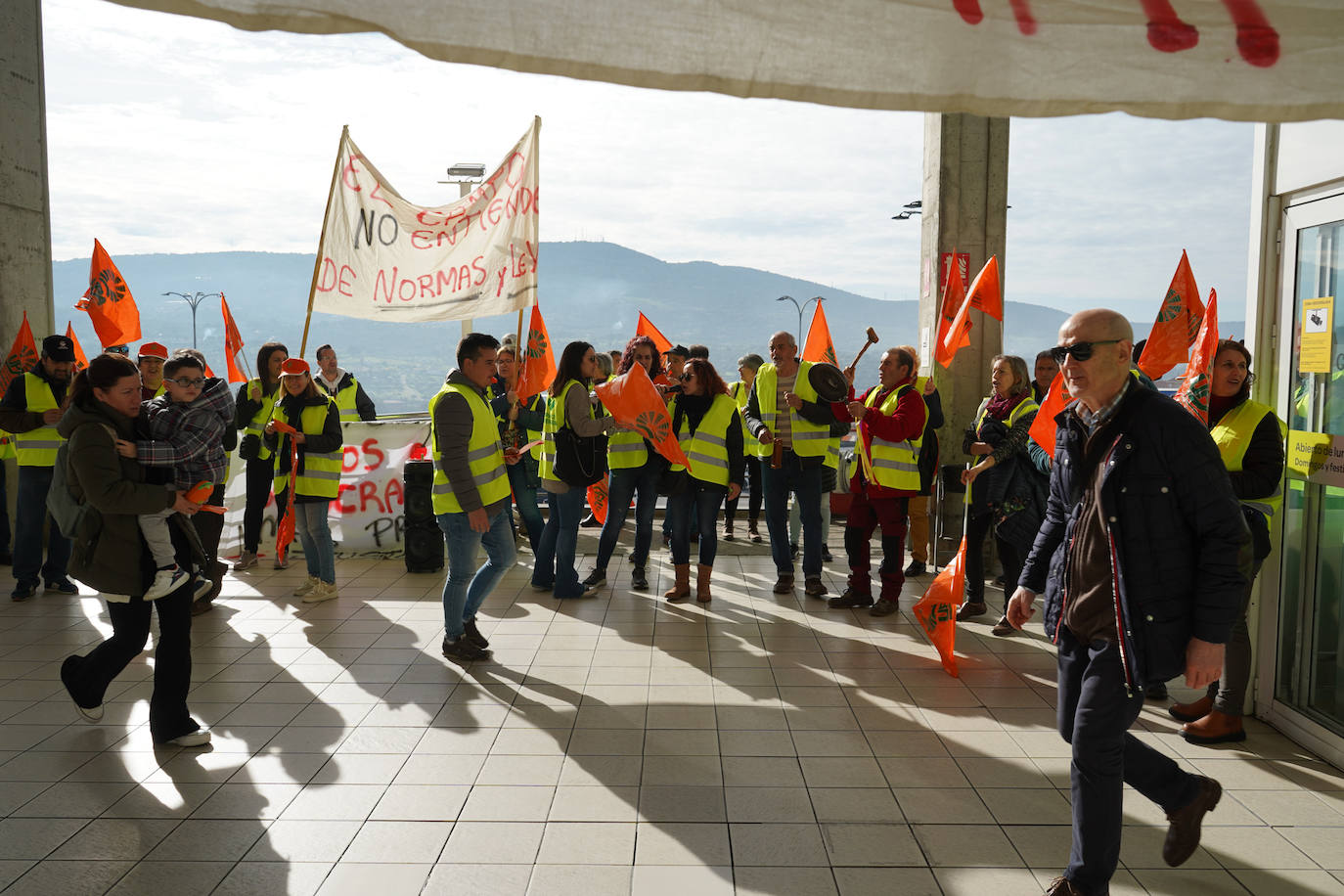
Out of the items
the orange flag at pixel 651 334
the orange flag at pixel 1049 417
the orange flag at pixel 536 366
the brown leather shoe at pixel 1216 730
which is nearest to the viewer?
the brown leather shoe at pixel 1216 730

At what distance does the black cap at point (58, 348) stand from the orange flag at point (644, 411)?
4.14 meters

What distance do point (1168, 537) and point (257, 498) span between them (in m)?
7.69

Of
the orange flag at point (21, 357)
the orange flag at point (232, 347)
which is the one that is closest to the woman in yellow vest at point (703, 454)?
the orange flag at point (232, 347)

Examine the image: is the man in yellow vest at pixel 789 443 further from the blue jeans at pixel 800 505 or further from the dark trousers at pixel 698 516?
the dark trousers at pixel 698 516

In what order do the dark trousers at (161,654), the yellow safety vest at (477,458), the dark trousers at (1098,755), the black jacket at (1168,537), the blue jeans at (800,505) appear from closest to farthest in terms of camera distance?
1. the black jacket at (1168,537)
2. the dark trousers at (1098,755)
3. the dark trousers at (161,654)
4. the yellow safety vest at (477,458)
5. the blue jeans at (800,505)

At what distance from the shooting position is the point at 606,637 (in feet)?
21.4

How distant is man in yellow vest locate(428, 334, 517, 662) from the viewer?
5672 millimetres

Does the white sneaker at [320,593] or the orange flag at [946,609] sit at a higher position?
the orange flag at [946,609]

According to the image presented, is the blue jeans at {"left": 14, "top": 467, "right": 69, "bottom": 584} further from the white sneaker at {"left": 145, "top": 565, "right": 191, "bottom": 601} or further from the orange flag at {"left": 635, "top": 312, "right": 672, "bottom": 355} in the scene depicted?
the orange flag at {"left": 635, "top": 312, "right": 672, "bottom": 355}

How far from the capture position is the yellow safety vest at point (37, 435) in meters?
7.33

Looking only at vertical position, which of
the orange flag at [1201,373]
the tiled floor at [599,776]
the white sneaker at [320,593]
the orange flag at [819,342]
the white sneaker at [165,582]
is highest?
the orange flag at [819,342]

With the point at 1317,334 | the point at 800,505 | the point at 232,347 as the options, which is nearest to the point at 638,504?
the point at 800,505

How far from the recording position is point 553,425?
24.1 feet

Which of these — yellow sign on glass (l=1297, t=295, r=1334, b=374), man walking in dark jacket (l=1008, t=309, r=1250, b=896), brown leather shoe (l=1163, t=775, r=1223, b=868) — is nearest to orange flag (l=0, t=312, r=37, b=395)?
man walking in dark jacket (l=1008, t=309, r=1250, b=896)
